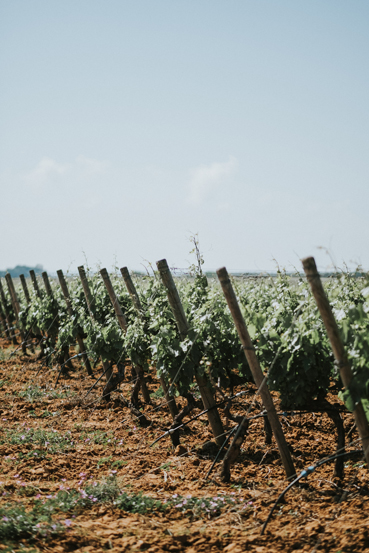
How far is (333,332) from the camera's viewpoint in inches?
115

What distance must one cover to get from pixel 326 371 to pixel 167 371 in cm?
171

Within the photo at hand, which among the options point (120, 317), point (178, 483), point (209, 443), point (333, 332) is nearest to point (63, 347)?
point (120, 317)

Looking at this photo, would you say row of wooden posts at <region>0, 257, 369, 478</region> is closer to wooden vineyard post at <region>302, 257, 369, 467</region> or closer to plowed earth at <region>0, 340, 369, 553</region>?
wooden vineyard post at <region>302, 257, 369, 467</region>

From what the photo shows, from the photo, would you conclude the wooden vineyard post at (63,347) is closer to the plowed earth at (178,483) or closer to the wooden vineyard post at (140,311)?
the plowed earth at (178,483)

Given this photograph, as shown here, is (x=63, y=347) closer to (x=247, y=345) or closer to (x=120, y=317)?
(x=120, y=317)

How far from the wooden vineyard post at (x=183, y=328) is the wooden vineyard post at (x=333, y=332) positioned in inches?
71.6

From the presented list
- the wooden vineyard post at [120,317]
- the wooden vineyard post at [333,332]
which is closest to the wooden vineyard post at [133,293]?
the wooden vineyard post at [120,317]

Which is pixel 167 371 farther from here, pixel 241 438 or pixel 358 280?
pixel 358 280

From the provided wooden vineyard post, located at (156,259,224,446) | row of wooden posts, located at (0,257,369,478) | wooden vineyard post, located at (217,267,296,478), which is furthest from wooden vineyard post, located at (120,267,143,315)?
wooden vineyard post, located at (217,267,296,478)

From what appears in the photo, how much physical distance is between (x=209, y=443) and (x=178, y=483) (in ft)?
2.82

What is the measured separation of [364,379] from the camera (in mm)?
2932

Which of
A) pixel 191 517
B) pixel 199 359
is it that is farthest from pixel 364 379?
pixel 199 359

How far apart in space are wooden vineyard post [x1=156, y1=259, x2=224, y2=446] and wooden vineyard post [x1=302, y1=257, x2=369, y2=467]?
1819 mm

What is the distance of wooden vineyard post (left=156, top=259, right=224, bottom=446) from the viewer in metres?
4.59
